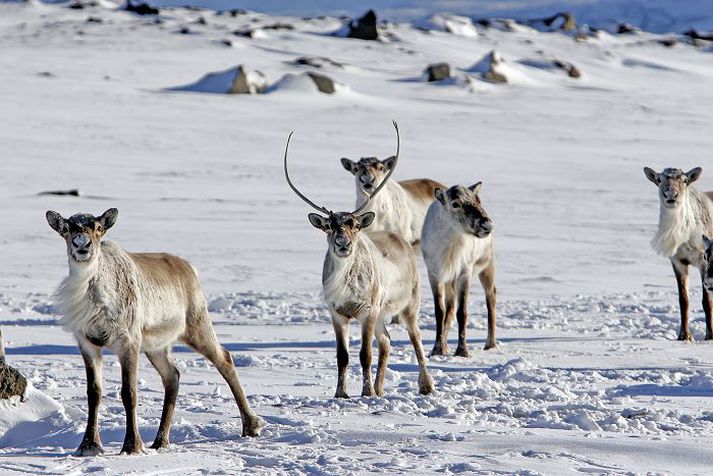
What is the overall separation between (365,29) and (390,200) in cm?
4468

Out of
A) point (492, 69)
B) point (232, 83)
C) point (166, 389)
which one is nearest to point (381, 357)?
point (166, 389)

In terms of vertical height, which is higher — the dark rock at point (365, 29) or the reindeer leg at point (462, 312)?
the reindeer leg at point (462, 312)

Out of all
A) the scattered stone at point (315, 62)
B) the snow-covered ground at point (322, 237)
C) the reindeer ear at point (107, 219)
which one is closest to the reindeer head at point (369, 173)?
the snow-covered ground at point (322, 237)

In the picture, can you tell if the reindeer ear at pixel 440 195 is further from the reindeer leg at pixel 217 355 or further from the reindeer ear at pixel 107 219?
the reindeer ear at pixel 107 219

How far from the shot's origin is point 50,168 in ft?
84.1

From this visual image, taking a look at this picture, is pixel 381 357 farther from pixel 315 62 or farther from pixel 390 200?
pixel 315 62

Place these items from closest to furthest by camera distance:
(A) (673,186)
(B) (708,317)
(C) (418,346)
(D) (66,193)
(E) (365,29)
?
1. (C) (418,346)
2. (B) (708,317)
3. (A) (673,186)
4. (D) (66,193)
5. (E) (365,29)

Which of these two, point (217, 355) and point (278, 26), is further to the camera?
point (278, 26)

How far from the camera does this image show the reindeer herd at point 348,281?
19.2ft

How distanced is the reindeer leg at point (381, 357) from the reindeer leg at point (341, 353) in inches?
10.7

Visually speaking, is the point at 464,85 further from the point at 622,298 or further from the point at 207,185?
the point at 622,298

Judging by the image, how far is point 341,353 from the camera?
7.74 m

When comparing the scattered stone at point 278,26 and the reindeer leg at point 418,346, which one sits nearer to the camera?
the reindeer leg at point 418,346

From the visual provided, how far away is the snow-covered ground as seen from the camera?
6.20 metres
